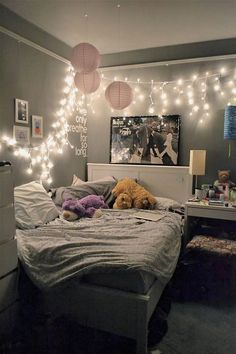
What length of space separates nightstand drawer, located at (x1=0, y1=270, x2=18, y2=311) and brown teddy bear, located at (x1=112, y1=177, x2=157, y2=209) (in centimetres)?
160

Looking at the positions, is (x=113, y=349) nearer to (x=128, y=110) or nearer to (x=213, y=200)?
(x=213, y=200)

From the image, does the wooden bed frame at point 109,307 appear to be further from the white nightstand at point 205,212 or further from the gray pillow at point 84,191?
the gray pillow at point 84,191

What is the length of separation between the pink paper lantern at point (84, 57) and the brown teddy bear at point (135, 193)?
146 cm

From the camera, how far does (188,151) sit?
362 cm

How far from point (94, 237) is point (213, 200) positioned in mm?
1563

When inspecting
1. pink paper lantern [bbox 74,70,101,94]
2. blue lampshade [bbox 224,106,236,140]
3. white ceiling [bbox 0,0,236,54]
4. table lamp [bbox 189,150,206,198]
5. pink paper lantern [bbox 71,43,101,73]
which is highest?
white ceiling [bbox 0,0,236,54]

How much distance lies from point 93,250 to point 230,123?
2183 millimetres

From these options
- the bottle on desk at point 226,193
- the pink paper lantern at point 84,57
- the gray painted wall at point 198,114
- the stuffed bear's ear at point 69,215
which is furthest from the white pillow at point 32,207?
the bottle on desk at point 226,193

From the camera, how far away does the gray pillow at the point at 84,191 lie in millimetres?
3124

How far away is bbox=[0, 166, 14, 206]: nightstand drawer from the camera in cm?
174

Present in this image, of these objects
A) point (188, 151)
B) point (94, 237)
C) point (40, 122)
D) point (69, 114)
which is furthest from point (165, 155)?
point (94, 237)

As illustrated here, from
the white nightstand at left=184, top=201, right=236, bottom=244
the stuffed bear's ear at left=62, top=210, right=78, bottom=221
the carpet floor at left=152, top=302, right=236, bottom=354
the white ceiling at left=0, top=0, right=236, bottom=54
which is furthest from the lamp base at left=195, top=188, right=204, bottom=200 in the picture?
the white ceiling at left=0, top=0, right=236, bottom=54

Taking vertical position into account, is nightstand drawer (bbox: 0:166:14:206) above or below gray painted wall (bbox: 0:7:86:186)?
below

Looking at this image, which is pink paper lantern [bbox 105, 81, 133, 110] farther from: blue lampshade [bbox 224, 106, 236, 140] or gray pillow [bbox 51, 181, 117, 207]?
blue lampshade [bbox 224, 106, 236, 140]
